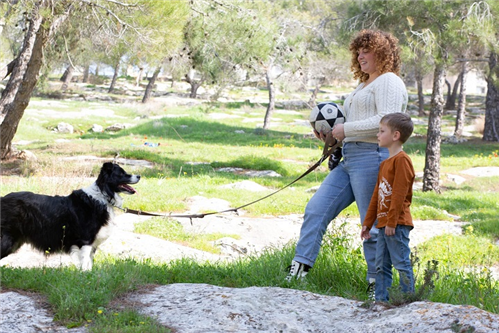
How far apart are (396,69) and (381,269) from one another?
1809 mm

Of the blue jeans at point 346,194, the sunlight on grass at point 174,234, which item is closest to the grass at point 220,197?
the sunlight on grass at point 174,234

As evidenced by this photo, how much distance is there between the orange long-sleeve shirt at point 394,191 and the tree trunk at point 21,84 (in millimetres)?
10680

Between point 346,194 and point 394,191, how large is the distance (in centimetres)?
78

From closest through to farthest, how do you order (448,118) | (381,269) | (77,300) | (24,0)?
(77,300) < (381,269) < (24,0) < (448,118)

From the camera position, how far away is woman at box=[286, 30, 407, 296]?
182 inches

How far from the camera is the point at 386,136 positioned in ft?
14.3

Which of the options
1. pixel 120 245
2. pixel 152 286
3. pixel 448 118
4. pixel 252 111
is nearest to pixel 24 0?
pixel 120 245

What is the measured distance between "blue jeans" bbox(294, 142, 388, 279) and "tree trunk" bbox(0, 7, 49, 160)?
10081mm

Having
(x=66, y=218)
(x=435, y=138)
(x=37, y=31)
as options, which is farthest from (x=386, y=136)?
(x=37, y=31)

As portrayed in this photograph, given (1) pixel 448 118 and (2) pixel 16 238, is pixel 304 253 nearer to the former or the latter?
(2) pixel 16 238

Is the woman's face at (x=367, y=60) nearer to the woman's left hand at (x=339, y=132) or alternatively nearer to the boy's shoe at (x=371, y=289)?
the woman's left hand at (x=339, y=132)

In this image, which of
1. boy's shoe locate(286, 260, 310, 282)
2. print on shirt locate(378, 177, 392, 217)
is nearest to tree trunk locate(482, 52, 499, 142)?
boy's shoe locate(286, 260, 310, 282)

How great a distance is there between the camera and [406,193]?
4.18 meters

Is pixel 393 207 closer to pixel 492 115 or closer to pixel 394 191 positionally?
pixel 394 191
